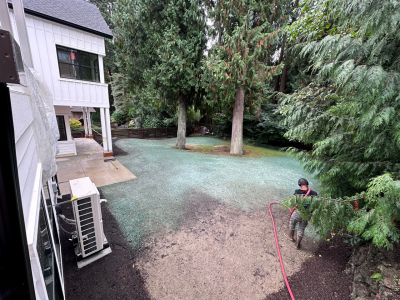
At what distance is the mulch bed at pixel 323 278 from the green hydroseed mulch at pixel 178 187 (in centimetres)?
184

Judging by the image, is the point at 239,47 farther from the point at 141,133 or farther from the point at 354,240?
the point at 141,133

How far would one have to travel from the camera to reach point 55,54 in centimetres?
696

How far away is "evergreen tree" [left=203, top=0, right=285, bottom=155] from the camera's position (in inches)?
344

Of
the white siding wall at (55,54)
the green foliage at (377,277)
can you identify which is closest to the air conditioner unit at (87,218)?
the green foliage at (377,277)

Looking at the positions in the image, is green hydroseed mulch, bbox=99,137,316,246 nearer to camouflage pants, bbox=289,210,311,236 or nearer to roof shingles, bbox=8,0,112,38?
camouflage pants, bbox=289,210,311,236

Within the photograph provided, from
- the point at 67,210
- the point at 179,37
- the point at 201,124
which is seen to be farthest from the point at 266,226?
the point at 201,124

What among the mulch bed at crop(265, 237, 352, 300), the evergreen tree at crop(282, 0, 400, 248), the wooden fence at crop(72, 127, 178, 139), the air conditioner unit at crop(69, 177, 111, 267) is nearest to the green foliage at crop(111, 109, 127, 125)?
the wooden fence at crop(72, 127, 178, 139)

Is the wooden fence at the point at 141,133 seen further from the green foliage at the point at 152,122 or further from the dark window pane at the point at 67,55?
the dark window pane at the point at 67,55

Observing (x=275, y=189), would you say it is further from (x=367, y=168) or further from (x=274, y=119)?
(x=274, y=119)

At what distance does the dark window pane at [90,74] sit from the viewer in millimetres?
7777

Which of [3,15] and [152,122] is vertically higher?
[3,15]

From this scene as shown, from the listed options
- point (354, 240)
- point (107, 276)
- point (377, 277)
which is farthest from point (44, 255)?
point (354, 240)

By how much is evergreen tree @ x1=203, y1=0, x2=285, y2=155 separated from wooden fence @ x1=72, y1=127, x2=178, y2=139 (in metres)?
9.00

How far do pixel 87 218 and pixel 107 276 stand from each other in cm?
93
